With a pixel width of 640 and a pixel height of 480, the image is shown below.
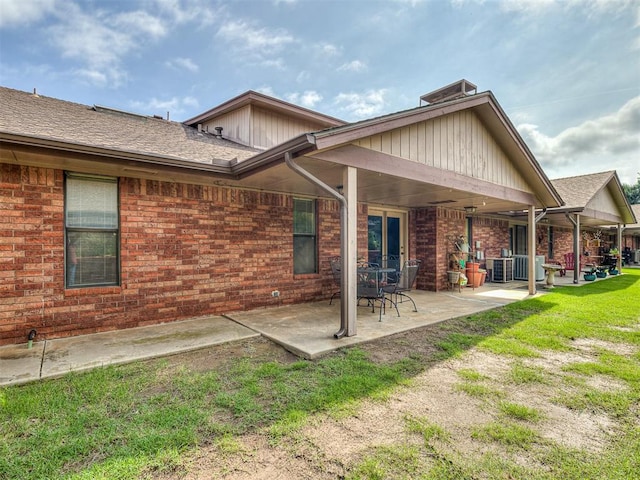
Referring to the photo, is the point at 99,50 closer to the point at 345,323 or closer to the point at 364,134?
the point at 364,134

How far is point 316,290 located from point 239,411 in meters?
4.45

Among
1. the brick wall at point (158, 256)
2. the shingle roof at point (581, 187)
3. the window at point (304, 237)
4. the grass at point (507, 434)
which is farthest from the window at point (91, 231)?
the shingle roof at point (581, 187)

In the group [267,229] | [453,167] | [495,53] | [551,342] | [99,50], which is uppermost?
[495,53]

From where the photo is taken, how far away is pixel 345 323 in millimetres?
4348

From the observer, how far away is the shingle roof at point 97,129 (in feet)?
13.2

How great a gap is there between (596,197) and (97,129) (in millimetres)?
15385

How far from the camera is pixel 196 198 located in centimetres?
544

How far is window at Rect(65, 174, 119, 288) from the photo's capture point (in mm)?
4465

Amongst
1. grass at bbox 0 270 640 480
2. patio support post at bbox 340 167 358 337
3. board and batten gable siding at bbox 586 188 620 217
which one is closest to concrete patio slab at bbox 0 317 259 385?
grass at bbox 0 270 640 480

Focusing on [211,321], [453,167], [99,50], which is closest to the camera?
[211,321]

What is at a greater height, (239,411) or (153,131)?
(153,131)

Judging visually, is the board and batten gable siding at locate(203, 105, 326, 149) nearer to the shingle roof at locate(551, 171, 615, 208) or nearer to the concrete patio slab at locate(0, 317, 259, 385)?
the concrete patio slab at locate(0, 317, 259, 385)

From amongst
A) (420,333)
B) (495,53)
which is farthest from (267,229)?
(495,53)

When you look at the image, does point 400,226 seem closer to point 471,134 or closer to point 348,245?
point 471,134
